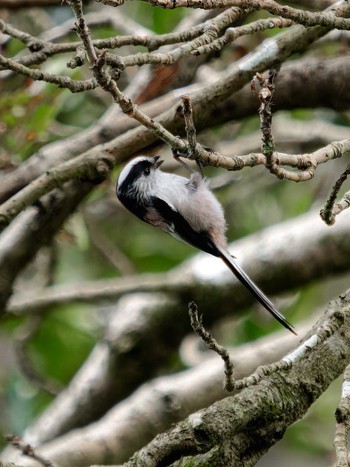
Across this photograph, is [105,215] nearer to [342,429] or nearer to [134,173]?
[134,173]

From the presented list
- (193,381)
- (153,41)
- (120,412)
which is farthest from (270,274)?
(153,41)

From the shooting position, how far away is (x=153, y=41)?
9.14 ft

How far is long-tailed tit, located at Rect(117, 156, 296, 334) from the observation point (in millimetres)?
3723

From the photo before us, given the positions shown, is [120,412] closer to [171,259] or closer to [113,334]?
[113,334]

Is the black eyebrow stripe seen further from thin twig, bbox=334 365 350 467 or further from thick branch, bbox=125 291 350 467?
thin twig, bbox=334 365 350 467

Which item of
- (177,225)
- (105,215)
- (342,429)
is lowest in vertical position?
(342,429)

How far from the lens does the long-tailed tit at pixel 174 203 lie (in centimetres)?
372

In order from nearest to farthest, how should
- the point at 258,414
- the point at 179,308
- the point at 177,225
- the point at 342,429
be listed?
the point at 342,429 → the point at 258,414 → the point at 177,225 → the point at 179,308

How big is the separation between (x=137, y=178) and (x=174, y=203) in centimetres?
20

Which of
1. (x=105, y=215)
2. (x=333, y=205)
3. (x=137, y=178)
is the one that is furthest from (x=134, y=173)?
(x=105, y=215)

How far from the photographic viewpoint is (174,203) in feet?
12.5

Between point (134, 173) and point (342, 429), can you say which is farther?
point (134, 173)

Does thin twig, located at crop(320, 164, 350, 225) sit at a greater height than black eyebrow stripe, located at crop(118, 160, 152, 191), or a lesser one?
lesser

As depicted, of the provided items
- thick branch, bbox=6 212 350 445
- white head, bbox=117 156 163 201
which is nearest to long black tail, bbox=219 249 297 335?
white head, bbox=117 156 163 201
